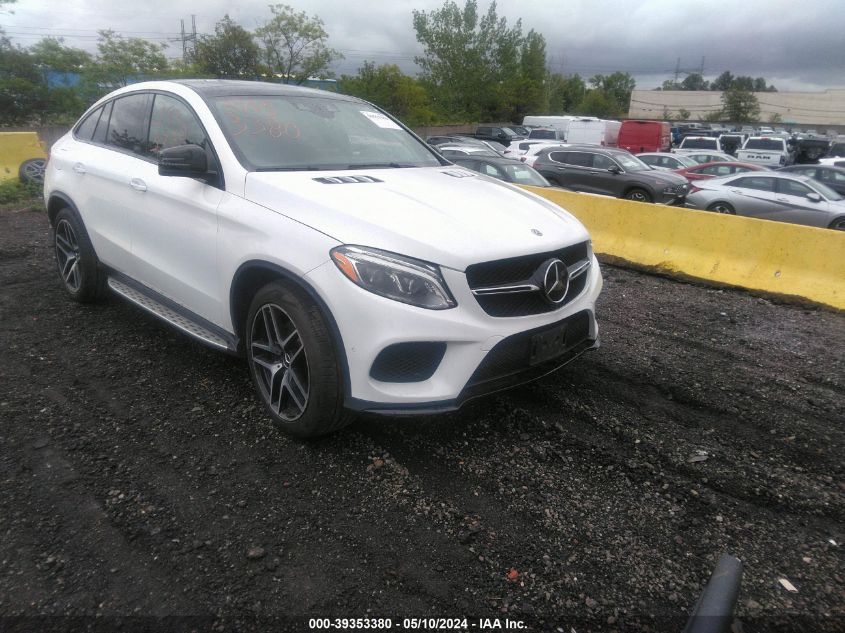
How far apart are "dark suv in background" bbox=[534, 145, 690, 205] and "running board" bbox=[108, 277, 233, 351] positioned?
478 inches

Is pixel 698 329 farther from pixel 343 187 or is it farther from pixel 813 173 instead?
pixel 813 173

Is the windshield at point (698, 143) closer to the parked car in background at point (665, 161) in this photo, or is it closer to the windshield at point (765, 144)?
the windshield at point (765, 144)

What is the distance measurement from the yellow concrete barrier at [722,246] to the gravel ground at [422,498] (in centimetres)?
213

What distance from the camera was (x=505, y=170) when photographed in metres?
10.3

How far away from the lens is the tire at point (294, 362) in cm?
283

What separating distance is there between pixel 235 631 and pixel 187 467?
109 cm

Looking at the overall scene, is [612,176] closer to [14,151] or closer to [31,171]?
[31,171]

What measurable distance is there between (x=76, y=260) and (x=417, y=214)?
348cm

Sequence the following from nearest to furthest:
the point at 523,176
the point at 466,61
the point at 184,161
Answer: the point at 184,161
the point at 523,176
the point at 466,61

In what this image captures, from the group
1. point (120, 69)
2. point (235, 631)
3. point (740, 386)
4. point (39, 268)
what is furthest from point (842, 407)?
point (120, 69)

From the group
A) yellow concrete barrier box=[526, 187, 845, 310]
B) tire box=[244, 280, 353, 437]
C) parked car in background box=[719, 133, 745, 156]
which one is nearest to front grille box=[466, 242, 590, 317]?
tire box=[244, 280, 353, 437]

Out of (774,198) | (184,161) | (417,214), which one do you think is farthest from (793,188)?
(184,161)

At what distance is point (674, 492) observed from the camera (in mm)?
2859

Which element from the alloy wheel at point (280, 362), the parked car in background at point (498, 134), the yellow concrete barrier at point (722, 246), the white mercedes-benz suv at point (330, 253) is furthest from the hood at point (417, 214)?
the parked car in background at point (498, 134)
